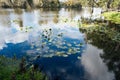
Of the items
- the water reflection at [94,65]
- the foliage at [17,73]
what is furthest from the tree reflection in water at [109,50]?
the foliage at [17,73]

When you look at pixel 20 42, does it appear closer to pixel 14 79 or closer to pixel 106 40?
pixel 106 40

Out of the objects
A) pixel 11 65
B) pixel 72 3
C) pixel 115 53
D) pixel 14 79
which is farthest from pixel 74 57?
pixel 72 3

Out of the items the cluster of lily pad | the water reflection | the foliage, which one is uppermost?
the foliage

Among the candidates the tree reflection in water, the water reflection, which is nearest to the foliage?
the water reflection

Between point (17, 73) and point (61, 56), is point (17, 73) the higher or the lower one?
the higher one

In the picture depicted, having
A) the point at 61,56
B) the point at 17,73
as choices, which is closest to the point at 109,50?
the point at 61,56

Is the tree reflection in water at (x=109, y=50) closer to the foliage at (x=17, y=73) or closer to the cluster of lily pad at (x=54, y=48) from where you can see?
the cluster of lily pad at (x=54, y=48)

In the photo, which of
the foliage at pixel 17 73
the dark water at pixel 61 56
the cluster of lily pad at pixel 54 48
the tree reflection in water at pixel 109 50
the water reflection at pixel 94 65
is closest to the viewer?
the foliage at pixel 17 73

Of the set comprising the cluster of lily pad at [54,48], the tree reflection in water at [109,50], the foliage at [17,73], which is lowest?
the tree reflection in water at [109,50]

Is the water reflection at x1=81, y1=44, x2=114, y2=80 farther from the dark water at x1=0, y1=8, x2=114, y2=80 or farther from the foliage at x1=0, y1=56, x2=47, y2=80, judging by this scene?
the foliage at x1=0, y1=56, x2=47, y2=80

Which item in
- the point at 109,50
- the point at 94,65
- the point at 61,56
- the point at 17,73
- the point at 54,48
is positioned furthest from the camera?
the point at 109,50

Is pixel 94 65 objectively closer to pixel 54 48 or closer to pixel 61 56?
pixel 61 56

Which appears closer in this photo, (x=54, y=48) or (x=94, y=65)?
(x=94, y=65)

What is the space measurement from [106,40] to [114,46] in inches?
163
